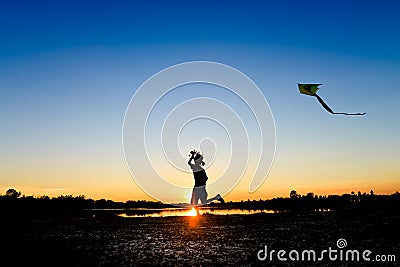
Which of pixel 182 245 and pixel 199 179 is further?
pixel 199 179

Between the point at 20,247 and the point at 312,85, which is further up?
the point at 312,85

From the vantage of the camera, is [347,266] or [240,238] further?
[240,238]

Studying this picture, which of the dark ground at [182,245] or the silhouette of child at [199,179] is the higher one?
the silhouette of child at [199,179]

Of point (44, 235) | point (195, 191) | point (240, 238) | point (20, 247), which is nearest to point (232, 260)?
point (240, 238)

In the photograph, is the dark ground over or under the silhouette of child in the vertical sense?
under

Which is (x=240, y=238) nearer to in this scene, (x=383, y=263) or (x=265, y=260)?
(x=265, y=260)

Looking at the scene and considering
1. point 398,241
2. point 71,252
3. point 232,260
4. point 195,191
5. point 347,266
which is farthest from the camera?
point 195,191

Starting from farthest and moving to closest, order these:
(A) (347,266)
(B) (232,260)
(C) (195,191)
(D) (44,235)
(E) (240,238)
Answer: (C) (195,191) → (D) (44,235) → (E) (240,238) → (B) (232,260) → (A) (347,266)

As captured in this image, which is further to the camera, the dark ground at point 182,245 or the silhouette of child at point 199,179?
the silhouette of child at point 199,179

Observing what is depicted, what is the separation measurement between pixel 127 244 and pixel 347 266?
7469mm

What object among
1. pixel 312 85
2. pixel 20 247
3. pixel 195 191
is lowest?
pixel 20 247

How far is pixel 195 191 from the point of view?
28.6 m

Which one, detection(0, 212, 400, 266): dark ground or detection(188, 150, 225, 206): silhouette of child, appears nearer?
detection(0, 212, 400, 266): dark ground

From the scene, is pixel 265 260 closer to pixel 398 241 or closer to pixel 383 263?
pixel 383 263
